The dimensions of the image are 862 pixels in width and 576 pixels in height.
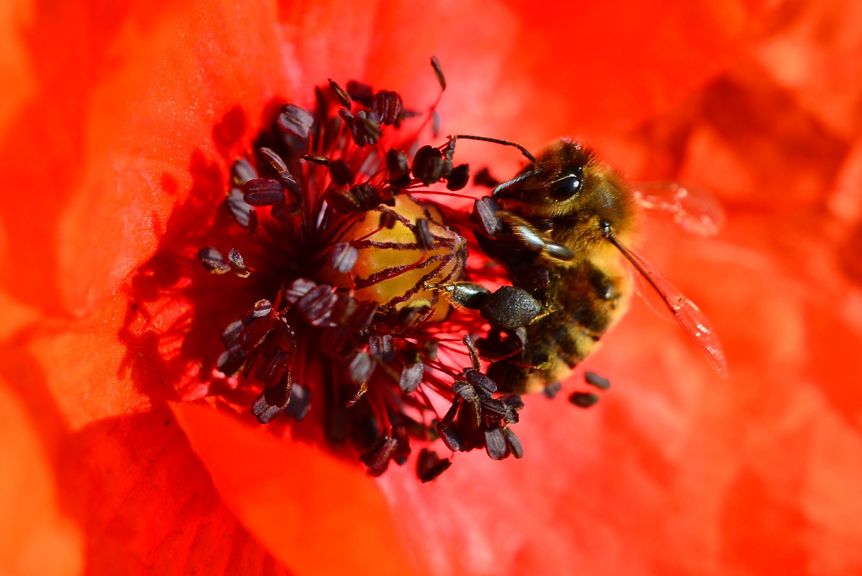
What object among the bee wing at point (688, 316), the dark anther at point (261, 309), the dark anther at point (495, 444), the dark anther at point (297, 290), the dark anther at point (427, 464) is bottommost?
the dark anther at point (427, 464)

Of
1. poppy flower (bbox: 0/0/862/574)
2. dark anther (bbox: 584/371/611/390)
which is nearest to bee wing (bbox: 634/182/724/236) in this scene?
Answer: poppy flower (bbox: 0/0/862/574)

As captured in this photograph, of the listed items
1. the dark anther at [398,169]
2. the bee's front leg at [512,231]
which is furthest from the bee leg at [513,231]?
the dark anther at [398,169]

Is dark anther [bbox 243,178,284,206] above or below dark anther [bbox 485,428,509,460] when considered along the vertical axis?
above

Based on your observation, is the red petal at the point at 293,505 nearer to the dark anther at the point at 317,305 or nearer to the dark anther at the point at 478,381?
the dark anther at the point at 317,305

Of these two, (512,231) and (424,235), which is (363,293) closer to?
(424,235)

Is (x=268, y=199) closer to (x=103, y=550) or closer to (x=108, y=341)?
(x=108, y=341)

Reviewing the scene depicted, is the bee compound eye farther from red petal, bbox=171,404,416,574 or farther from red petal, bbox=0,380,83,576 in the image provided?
red petal, bbox=0,380,83,576

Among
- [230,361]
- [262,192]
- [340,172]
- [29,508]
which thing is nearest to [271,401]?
[230,361]

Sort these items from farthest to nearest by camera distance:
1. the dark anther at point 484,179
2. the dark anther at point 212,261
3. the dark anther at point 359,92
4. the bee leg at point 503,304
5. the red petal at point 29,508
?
the dark anther at point 484,179, the dark anther at point 359,92, the bee leg at point 503,304, the dark anther at point 212,261, the red petal at point 29,508
